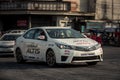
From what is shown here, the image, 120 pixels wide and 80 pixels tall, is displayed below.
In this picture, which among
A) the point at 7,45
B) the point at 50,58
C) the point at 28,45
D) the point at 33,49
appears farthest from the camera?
the point at 7,45

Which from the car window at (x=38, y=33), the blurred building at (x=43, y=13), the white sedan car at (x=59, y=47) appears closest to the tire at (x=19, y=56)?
the white sedan car at (x=59, y=47)

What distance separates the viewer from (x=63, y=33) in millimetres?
16531

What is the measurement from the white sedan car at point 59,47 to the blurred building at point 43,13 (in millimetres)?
47415

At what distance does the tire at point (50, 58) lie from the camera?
15.6 metres

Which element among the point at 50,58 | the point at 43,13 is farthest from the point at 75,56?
the point at 43,13

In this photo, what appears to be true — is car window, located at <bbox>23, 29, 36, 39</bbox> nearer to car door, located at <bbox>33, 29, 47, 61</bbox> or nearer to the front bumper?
car door, located at <bbox>33, 29, 47, 61</bbox>

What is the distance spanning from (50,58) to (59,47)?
71 cm

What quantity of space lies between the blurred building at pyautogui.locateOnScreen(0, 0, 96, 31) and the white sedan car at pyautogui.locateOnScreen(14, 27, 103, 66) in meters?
47.4

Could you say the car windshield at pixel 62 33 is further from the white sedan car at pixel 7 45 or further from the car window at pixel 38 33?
the white sedan car at pixel 7 45

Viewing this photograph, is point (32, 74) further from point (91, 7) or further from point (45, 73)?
point (91, 7)

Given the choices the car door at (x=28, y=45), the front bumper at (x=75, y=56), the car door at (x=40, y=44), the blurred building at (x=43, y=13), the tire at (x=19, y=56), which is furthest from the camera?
the blurred building at (x=43, y=13)

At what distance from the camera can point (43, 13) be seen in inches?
2606

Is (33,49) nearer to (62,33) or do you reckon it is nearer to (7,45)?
(62,33)

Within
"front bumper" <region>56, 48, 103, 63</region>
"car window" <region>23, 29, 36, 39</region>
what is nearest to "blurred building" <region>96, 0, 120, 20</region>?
"car window" <region>23, 29, 36, 39</region>
